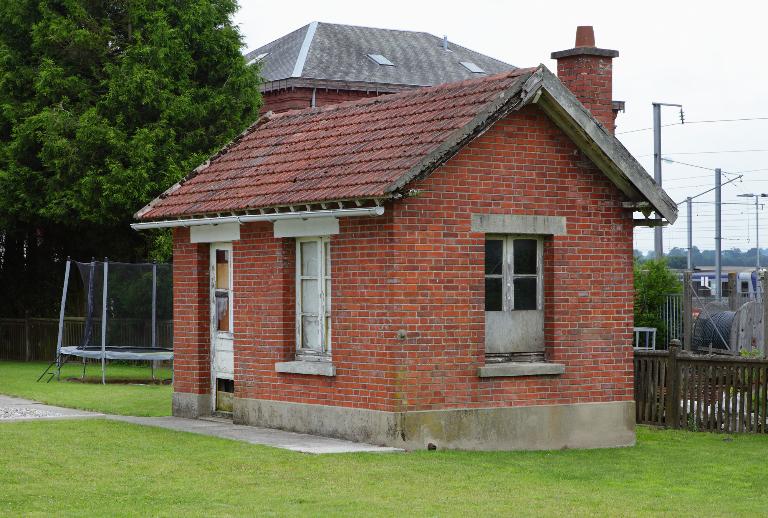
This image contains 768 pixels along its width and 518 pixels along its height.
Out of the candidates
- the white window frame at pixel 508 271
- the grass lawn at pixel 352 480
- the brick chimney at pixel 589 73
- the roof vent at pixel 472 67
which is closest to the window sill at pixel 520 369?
the white window frame at pixel 508 271

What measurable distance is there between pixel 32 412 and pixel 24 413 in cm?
15

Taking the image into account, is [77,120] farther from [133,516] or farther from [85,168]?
[133,516]

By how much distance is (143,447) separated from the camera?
48.6ft

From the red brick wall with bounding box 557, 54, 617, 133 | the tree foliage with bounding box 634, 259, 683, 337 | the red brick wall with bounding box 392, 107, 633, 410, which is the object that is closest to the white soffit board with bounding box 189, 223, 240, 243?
the red brick wall with bounding box 392, 107, 633, 410

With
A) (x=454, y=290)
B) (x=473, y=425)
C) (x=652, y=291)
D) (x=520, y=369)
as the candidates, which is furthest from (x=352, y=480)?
(x=652, y=291)

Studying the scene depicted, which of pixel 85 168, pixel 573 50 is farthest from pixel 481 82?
pixel 85 168

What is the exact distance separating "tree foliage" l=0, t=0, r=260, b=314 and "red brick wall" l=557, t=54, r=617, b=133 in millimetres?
17008

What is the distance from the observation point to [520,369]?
15539 mm

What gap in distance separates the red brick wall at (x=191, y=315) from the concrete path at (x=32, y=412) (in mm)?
1461

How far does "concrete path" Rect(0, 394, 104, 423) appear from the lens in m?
18.6

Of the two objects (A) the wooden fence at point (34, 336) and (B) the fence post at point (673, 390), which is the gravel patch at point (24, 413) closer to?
(B) the fence post at point (673, 390)

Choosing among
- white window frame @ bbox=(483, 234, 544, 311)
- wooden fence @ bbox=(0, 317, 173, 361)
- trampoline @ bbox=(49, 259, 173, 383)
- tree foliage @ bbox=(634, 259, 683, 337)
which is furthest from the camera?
wooden fence @ bbox=(0, 317, 173, 361)

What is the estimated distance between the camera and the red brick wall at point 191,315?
60.6 feet

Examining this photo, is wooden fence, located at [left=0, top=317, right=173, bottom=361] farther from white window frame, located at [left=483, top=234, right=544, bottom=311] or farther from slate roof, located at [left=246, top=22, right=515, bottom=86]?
white window frame, located at [left=483, top=234, right=544, bottom=311]
